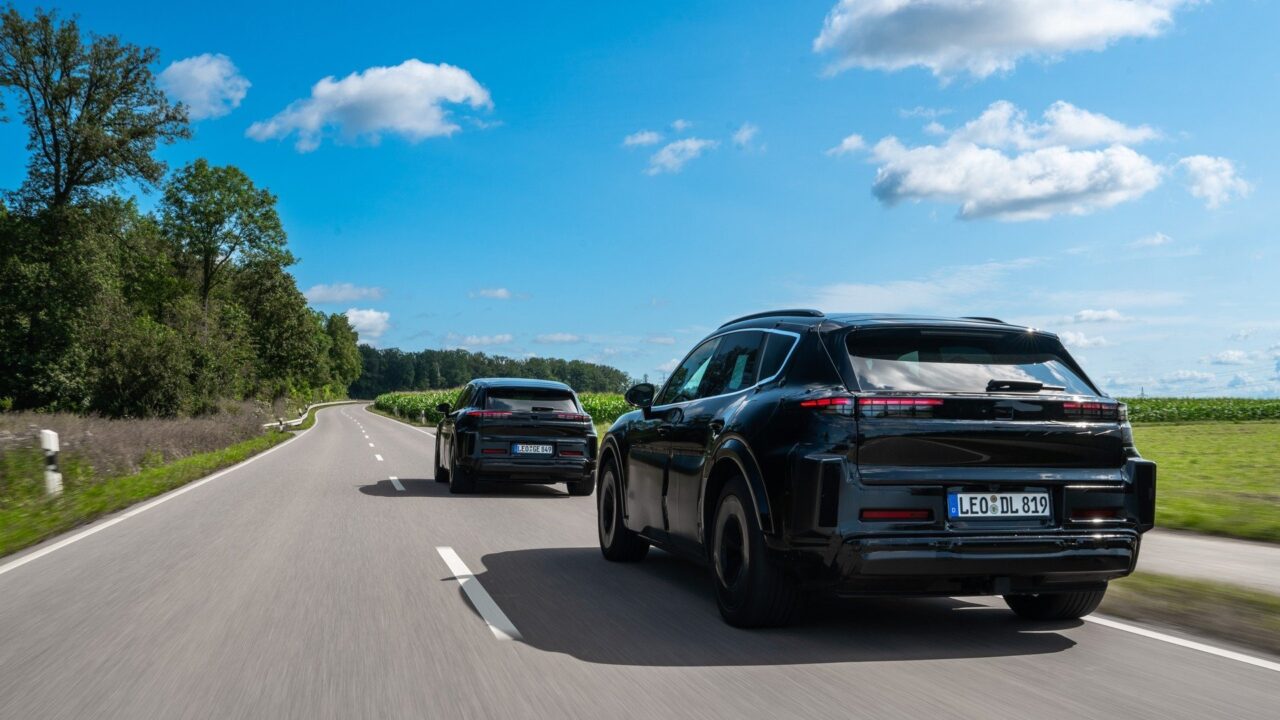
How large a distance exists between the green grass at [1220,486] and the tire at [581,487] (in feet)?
23.4

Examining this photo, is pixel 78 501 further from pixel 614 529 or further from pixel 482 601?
pixel 482 601

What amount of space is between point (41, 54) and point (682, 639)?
41570mm

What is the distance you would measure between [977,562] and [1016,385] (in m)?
0.97

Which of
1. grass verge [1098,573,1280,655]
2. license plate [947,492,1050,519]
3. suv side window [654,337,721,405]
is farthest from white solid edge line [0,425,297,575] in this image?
grass verge [1098,573,1280,655]

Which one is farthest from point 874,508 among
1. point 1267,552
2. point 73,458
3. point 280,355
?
point 280,355

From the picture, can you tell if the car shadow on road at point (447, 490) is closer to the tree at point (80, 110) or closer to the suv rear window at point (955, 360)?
the suv rear window at point (955, 360)

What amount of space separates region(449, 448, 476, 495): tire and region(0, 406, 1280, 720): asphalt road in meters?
5.10

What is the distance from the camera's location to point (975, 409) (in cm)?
496

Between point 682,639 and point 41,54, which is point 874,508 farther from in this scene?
point 41,54

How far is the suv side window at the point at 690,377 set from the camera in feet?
22.7

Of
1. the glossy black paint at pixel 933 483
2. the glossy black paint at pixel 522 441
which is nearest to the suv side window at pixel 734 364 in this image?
the glossy black paint at pixel 933 483

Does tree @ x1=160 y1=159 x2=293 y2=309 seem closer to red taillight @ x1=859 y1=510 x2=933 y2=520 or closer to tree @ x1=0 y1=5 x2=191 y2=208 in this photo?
tree @ x1=0 y1=5 x2=191 y2=208

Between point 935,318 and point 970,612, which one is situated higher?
point 935,318

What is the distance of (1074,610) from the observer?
18.8ft
